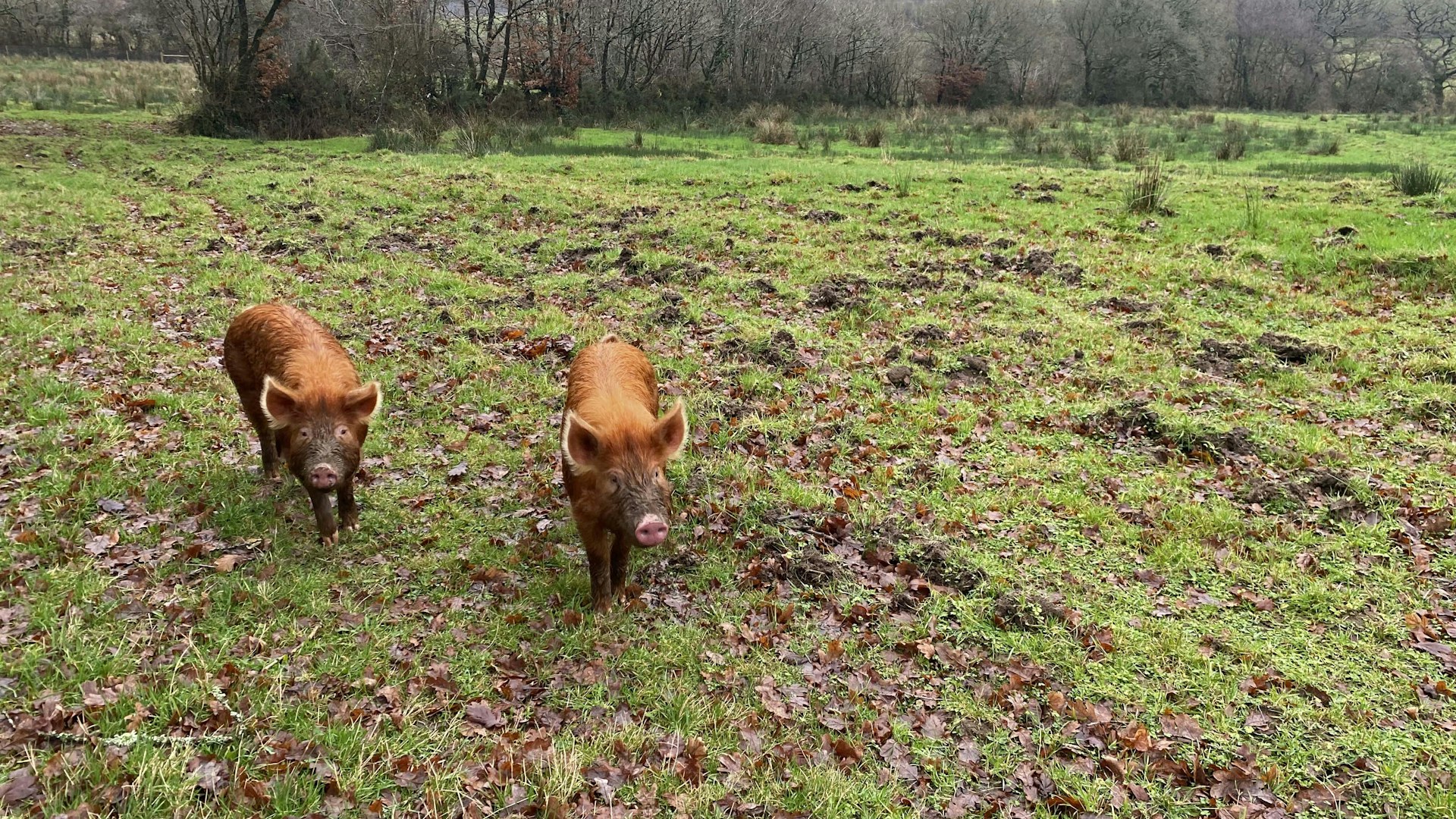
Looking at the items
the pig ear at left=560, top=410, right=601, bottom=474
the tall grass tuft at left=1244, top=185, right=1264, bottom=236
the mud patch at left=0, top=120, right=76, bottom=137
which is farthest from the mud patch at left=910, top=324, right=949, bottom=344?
the mud patch at left=0, top=120, right=76, bottom=137

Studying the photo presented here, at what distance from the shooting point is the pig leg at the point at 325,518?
198 inches

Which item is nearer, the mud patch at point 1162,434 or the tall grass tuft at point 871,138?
the mud patch at point 1162,434

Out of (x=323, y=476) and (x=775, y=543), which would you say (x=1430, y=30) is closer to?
(x=775, y=543)

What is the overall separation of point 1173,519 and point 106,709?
6.80m

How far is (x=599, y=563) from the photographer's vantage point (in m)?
4.61

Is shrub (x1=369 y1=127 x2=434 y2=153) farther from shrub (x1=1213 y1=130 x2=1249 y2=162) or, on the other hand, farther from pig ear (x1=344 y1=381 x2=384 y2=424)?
shrub (x1=1213 y1=130 x2=1249 y2=162)

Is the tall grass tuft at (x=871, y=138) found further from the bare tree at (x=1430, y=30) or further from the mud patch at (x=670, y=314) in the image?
the bare tree at (x=1430, y=30)

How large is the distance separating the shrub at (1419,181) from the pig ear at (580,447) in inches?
706

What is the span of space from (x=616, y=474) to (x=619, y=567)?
0.88m

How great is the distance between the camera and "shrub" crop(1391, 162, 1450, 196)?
572 inches

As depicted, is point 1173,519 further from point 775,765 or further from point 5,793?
point 5,793

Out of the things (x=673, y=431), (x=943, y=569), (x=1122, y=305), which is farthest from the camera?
(x=1122, y=305)

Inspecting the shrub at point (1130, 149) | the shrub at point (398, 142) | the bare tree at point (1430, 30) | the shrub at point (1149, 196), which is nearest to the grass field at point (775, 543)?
the shrub at point (1149, 196)

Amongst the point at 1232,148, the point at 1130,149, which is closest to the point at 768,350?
the point at 1130,149
